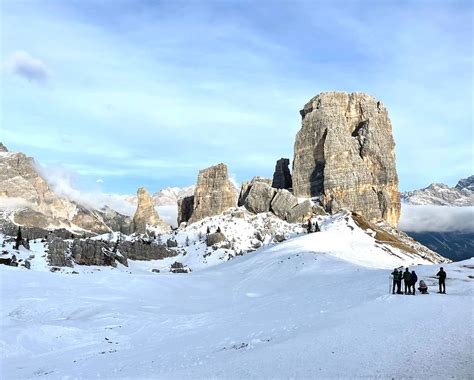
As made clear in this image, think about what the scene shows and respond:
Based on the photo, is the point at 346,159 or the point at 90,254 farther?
the point at 346,159

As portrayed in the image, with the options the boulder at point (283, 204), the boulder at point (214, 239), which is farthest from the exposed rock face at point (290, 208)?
the boulder at point (214, 239)

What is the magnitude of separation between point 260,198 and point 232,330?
151353mm

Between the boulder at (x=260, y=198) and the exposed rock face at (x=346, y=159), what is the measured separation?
→ 16.7 meters

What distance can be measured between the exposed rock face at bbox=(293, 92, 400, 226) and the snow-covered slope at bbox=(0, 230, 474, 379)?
5229 inches

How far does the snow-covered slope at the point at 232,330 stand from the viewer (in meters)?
15.6

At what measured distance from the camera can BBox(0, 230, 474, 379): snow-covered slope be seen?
15.6 metres

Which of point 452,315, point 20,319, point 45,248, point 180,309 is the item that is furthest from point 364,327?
point 45,248

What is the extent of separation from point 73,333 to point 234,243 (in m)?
110

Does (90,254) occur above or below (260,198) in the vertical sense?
below

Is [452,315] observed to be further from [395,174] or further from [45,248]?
[395,174]

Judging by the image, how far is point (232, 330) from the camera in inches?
980

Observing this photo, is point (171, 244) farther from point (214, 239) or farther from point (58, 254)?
point (58, 254)

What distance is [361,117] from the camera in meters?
199

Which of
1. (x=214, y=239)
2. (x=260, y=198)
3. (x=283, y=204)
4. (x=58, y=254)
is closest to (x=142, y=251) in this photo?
(x=214, y=239)
